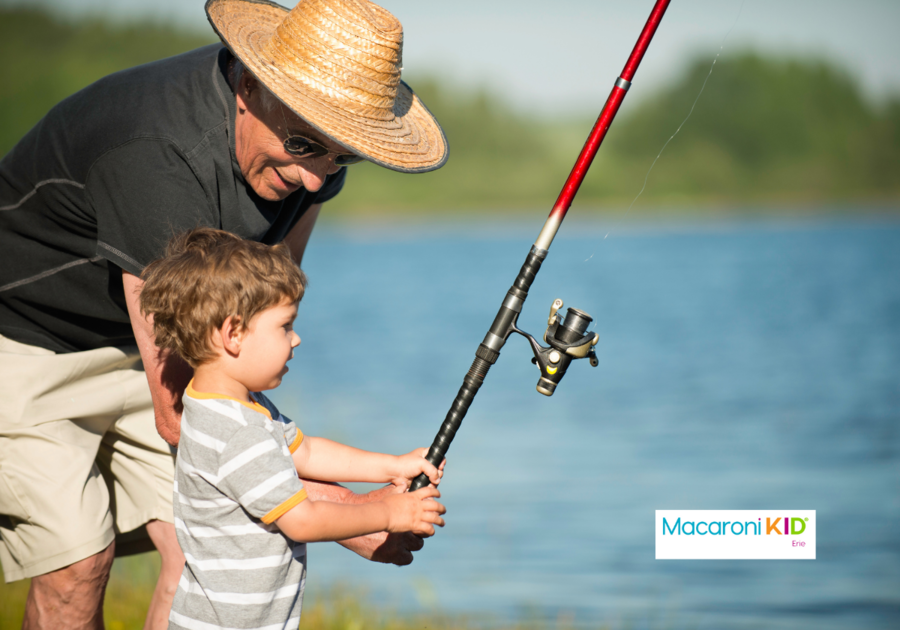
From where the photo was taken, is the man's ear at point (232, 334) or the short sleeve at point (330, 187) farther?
the short sleeve at point (330, 187)

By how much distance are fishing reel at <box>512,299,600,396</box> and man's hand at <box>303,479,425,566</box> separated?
0.50m

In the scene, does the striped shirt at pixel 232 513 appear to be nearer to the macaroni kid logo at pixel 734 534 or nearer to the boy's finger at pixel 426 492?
the boy's finger at pixel 426 492

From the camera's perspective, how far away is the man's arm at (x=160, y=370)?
2.11m

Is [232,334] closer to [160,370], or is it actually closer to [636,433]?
[160,370]

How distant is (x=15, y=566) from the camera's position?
8.17ft

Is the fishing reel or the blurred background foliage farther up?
the blurred background foliage

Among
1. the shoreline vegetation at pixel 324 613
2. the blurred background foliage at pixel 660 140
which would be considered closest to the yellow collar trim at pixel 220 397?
the shoreline vegetation at pixel 324 613

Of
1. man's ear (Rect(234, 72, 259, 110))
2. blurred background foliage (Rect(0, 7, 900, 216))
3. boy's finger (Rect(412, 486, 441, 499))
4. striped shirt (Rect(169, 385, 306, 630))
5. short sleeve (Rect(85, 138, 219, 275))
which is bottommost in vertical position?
striped shirt (Rect(169, 385, 306, 630))

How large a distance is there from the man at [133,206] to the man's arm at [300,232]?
0.20 metres

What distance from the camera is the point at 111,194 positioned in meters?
2.09

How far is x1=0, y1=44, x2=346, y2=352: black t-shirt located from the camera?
6.83ft

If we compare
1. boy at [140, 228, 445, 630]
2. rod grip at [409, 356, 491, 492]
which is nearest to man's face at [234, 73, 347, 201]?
boy at [140, 228, 445, 630]

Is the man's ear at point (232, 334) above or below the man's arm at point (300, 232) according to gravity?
below

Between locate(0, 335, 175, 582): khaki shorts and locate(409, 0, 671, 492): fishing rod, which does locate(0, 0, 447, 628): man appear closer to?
locate(0, 335, 175, 582): khaki shorts
